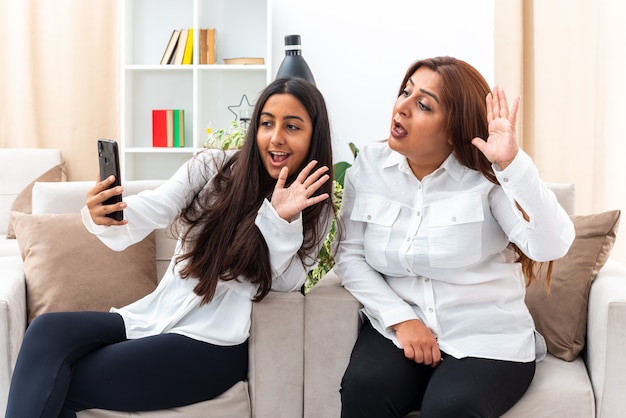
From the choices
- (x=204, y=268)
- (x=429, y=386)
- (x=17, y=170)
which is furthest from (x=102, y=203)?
(x=17, y=170)

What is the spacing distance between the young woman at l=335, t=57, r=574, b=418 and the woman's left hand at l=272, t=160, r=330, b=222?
0.15 m

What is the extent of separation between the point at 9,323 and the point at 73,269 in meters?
0.41

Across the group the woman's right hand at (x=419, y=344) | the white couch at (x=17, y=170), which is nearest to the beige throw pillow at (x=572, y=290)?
the woman's right hand at (x=419, y=344)

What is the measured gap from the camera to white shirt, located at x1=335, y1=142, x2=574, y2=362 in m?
1.76

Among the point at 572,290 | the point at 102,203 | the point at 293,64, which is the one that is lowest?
the point at 572,290

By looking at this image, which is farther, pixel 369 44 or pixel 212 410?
pixel 369 44

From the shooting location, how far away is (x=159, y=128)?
4.30 metres

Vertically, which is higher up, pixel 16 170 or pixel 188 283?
pixel 16 170

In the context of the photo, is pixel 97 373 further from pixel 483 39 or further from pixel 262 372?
pixel 483 39

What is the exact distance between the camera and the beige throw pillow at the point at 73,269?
2.23 metres

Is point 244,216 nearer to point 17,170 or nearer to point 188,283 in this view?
point 188,283

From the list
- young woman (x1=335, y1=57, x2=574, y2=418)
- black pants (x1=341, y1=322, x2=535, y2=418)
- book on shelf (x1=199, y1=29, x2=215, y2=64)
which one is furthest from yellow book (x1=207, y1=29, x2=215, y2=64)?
black pants (x1=341, y1=322, x2=535, y2=418)

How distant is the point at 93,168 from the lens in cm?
437

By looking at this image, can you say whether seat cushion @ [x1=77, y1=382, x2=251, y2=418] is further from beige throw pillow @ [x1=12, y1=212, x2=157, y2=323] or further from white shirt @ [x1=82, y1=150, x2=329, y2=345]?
beige throw pillow @ [x1=12, y1=212, x2=157, y2=323]
